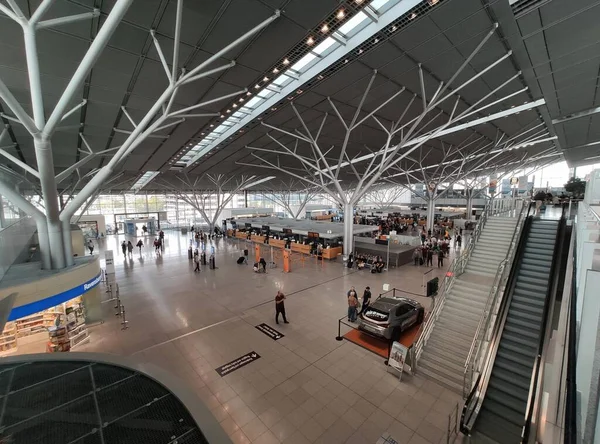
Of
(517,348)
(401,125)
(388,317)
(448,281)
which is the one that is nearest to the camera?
(517,348)

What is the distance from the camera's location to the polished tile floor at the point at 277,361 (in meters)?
5.44

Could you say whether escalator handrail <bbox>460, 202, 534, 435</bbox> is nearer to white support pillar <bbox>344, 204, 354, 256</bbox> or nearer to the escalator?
the escalator

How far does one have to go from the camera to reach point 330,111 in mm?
14422

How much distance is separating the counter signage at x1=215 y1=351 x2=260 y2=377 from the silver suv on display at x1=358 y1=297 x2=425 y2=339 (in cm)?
354

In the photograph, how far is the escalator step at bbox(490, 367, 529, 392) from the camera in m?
6.33

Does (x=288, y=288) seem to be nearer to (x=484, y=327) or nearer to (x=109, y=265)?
(x=484, y=327)

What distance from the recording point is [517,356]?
275 inches

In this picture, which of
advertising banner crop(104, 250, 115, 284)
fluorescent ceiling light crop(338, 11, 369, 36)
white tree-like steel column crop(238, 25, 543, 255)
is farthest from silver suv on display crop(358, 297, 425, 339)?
advertising banner crop(104, 250, 115, 284)

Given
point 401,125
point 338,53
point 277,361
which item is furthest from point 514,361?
point 401,125

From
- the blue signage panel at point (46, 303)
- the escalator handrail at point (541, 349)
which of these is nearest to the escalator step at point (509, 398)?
the escalator handrail at point (541, 349)

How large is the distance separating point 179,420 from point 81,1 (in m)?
8.69

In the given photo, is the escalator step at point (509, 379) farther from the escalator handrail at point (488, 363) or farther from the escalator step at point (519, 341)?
the escalator step at point (519, 341)

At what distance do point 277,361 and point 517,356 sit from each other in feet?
20.9

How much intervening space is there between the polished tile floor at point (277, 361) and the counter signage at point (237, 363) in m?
0.15
